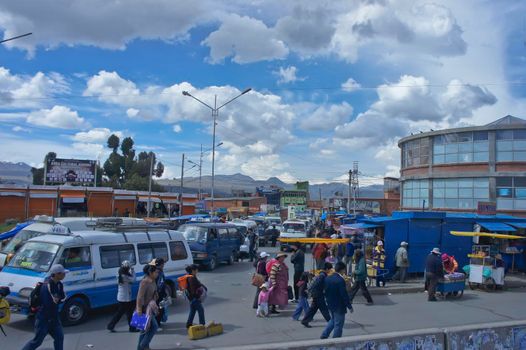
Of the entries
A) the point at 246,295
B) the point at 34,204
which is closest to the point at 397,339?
the point at 246,295

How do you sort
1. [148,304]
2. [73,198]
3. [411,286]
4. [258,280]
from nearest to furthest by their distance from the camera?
[148,304], [258,280], [411,286], [73,198]

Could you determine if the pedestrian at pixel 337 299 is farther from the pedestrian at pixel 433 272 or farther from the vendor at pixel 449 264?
the vendor at pixel 449 264

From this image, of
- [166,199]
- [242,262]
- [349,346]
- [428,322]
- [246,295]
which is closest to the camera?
[349,346]

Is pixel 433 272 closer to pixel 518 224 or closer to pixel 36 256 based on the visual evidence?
pixel 518 224

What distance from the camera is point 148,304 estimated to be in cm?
846

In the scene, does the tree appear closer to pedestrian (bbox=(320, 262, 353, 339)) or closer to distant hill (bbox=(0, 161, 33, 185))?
distant hill (bbox=(0, 161, 33, 185))

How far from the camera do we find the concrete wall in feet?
19.2

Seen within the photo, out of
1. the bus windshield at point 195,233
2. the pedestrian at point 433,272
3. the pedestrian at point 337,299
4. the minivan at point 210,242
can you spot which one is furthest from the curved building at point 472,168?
the pedestrian at point 337,299

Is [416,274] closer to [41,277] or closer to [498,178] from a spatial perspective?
[41,277]

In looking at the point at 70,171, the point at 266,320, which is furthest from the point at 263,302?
the point at 70,171

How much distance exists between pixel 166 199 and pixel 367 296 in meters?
45.0

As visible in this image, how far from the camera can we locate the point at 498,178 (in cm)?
3900

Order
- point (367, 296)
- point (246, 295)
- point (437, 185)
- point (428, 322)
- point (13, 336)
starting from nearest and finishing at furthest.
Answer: point (13, 336)
point (428, 322)
point (367, 296)
point (246, 295)
point (437, 185)

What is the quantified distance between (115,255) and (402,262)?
10.4 metres
